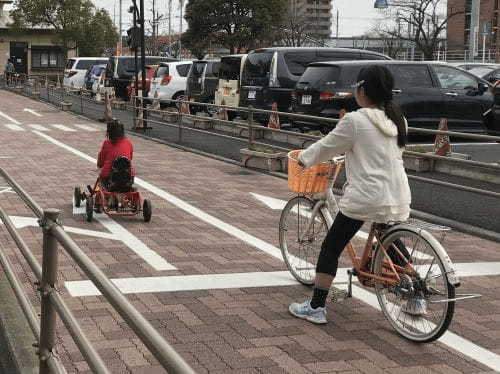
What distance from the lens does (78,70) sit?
4088 cm

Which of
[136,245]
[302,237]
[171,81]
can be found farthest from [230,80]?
[302,237]

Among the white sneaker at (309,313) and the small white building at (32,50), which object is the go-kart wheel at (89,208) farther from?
the small white building at (32,50)

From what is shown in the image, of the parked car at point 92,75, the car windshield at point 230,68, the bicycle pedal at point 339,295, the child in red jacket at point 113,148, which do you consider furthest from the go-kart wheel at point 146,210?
the parked car at point 92,75

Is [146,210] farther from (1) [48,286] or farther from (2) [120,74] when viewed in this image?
(2) [120,74]

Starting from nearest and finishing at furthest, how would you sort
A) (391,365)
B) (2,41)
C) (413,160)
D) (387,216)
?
(391,365) < (387,216) < (413,160) < (2,41)

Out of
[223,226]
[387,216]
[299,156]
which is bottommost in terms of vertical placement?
[223,226]

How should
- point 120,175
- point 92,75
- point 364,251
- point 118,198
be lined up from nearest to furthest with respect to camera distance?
point 364,251
point 120,175
point 118,198
point 92,75

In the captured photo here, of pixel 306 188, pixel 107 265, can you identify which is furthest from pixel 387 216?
pixel 107 265

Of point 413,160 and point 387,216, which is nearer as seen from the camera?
point 387,216

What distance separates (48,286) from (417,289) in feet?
7.86

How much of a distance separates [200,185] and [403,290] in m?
7.10

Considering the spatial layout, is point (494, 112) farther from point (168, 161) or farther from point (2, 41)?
point (2, 41)

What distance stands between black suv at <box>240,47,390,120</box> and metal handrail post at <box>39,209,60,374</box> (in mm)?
15762

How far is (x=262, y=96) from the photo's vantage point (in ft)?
62.2
